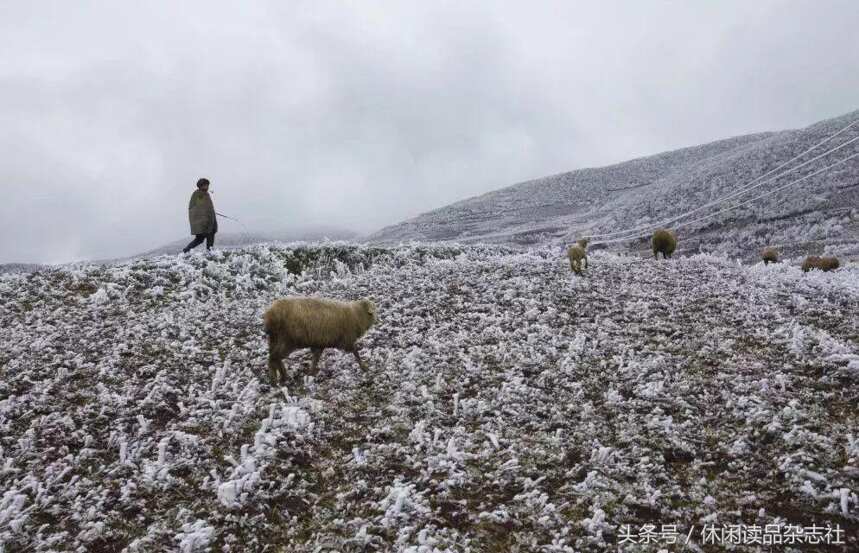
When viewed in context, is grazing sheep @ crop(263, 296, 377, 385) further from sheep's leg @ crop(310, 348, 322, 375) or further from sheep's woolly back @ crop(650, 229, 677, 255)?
sheep's woolly back @ crop(650, 229, 677, 255)

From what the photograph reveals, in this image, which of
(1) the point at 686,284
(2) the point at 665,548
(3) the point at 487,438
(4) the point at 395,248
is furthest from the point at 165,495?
(4) the point at 395,248

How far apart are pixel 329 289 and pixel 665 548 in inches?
610

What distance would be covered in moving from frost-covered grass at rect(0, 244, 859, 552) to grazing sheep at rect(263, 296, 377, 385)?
721mm

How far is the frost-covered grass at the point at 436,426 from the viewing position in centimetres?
650

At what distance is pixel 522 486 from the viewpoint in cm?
726

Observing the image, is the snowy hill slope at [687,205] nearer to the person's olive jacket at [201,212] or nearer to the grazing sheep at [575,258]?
the grazing sheep at [575,258]

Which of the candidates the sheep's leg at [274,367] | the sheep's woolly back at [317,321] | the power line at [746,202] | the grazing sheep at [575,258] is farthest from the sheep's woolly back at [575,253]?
the power line at [746,202]

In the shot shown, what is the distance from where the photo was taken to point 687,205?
61.1 m

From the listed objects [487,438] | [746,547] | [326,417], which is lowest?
[746,547]

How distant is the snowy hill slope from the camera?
43.2m

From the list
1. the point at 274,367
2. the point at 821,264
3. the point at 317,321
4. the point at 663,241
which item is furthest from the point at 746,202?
the point at 274,367

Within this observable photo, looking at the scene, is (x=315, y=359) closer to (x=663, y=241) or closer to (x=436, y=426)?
(x=436, y=426)

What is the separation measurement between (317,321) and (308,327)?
0.24 m

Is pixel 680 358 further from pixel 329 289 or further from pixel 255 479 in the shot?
pixel 329 289
